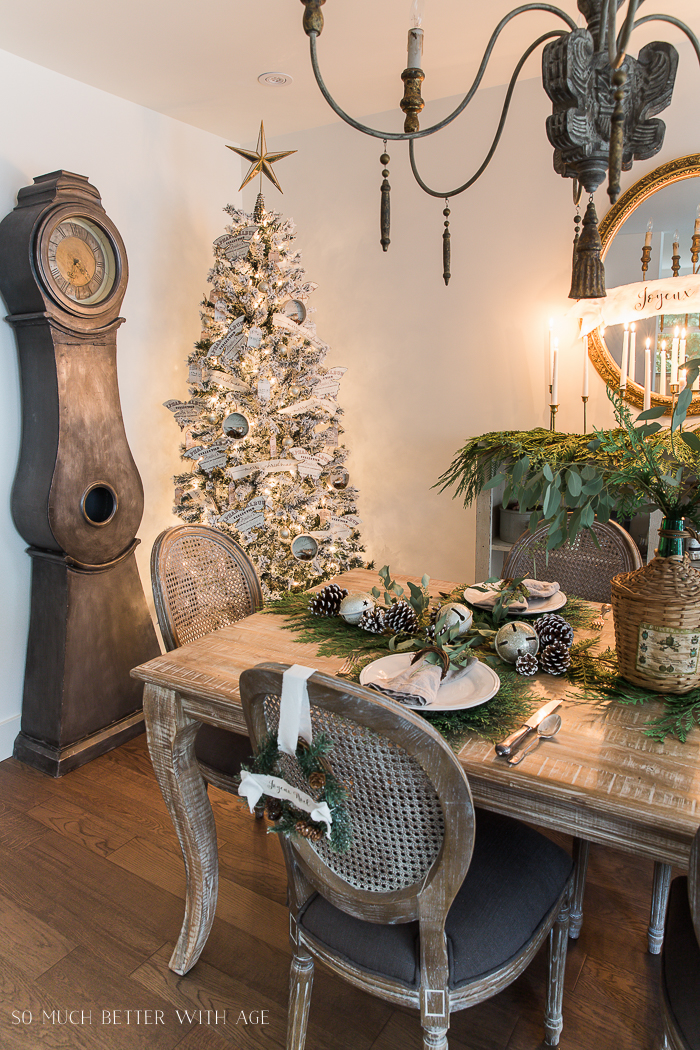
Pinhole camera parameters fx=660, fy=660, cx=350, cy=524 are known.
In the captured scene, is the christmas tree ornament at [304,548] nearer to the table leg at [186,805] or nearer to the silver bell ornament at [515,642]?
the table leg at [186,805]

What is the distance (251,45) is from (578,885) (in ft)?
9.53

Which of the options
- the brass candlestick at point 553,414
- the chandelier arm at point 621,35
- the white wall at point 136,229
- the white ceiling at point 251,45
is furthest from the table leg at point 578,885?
the white ceiling at point 251,45

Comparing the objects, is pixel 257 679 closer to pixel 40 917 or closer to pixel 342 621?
pixel 342 621

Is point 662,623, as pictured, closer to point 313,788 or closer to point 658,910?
point 313,788

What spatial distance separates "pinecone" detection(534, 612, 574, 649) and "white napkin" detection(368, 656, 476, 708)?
212mm

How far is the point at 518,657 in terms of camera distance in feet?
4.42

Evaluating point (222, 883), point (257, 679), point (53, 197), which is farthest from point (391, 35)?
point (222, 883)

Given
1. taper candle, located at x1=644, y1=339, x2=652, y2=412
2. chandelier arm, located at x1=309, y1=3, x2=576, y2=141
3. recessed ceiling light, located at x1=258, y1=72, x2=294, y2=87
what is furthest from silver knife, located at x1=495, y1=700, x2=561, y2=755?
recessed ceiling light, located at x1=258, y1=72, x2=294, y2=87

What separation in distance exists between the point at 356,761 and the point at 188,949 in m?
0.98

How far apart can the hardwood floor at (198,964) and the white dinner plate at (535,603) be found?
82cm

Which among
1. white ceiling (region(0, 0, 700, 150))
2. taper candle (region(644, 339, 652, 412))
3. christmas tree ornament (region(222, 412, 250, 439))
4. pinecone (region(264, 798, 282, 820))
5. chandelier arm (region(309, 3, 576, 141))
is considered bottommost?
pinecone (region(264, 798, 282, 820))

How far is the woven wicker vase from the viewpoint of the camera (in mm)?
1154

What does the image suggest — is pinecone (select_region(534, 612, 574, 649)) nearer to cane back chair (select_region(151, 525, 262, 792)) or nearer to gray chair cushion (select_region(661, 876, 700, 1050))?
gray chair cushion (select_region(661, 876, 700, 1050))

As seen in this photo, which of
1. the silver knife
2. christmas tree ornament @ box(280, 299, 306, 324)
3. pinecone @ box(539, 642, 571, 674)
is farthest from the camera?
christmas tree ornament @ box(280, 299, 306, 324)
